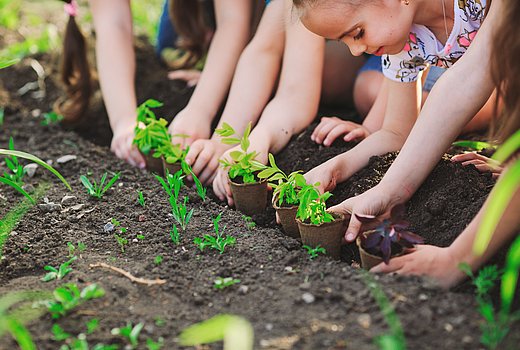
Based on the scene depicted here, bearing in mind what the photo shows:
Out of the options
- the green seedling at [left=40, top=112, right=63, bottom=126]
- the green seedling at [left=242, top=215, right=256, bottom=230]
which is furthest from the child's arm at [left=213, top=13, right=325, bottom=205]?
the green seedling at [left=40, top=112, right=63, bottom=126]

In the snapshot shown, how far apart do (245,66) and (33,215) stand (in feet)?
3.70

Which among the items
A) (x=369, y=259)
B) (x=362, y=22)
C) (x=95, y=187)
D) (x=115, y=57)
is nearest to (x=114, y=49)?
(x=115, y=57)

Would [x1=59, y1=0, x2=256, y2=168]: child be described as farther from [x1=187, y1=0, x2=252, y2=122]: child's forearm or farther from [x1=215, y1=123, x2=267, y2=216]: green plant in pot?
[x1=215, y1=123, x2=267, y2=216]: green plant in pot

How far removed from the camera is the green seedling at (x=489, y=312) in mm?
1502

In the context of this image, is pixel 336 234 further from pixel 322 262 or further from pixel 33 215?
pixel 33 215

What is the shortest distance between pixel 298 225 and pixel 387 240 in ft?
1.16

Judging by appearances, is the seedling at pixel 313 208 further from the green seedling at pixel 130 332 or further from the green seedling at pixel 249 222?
the green seedling at pixel 130 332

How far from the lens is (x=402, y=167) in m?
2.15

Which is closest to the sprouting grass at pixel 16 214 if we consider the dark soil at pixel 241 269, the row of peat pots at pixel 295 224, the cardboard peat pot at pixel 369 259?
the dark soil at pixel 241 269

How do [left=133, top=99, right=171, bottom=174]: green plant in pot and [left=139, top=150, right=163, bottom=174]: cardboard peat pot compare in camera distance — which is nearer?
[left=133, top=99, right=171, bottom=174]: green plant in pot

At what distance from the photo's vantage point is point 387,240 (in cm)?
182

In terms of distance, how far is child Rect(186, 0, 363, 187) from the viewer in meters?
2.79

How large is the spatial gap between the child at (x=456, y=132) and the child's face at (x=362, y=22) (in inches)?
10.1

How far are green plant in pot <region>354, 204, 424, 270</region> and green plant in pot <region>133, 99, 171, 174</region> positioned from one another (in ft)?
3.44
